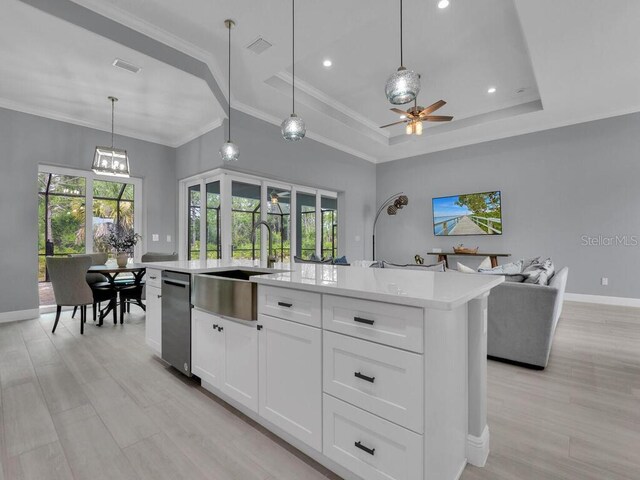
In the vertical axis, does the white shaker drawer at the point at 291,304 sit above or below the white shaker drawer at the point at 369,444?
above

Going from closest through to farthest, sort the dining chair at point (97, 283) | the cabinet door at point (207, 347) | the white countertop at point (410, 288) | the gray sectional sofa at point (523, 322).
A: the white countertop at point (410, 288) < the cabinet door at point (207, 347) < the gray sectional sofa at point (523, 322) < the dining chair at point (97, 283)

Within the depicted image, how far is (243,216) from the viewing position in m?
5.39

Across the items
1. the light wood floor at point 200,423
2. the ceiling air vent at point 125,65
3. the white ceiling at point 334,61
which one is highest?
the white ceiling at point 334,61

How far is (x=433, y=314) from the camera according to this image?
3.70 feet

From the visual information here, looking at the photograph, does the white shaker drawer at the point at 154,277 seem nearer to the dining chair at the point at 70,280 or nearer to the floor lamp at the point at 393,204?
the dining chair at the point at 70,280

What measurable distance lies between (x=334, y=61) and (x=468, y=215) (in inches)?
168

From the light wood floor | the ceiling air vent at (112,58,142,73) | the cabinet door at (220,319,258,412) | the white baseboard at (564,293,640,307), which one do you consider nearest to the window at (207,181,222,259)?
the ceiling air vent at (112,58,142,73)

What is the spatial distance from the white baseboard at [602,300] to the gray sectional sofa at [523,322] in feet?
11.2

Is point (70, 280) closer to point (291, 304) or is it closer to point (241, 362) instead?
point (241, 362)

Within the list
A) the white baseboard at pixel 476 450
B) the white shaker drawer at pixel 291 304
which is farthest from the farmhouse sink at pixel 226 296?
the white baseboard at pixel 476 450

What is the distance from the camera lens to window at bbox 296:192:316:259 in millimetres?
6398

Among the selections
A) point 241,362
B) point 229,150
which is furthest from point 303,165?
point 241,362

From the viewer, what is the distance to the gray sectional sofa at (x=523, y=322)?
8.38 ft

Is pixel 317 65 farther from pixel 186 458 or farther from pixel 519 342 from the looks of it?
pixel 186 458
